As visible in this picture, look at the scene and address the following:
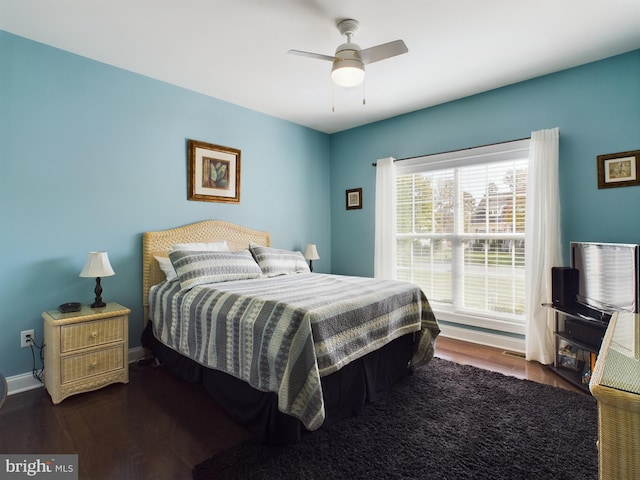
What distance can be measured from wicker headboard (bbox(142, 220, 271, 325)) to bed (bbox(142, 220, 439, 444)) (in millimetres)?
12

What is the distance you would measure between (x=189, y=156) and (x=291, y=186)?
1420 millimetres

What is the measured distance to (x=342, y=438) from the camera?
74.0 inches

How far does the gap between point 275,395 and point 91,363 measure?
156 cm

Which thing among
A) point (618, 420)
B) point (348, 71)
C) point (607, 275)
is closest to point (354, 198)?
point (348, 71)

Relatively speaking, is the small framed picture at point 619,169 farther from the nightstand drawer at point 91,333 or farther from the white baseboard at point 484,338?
the nightstand drawer at point 91,333

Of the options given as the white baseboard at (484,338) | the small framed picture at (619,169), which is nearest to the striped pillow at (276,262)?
the white baseboard at (484,338)

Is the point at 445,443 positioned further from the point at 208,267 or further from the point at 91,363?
the point at 91,363

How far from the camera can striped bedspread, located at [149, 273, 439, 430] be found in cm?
175

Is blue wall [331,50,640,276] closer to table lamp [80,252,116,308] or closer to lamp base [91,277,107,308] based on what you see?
table lamp [80,252,116,308]

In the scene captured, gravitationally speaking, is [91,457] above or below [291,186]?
below

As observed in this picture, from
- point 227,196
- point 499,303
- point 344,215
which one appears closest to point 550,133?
point 499,303

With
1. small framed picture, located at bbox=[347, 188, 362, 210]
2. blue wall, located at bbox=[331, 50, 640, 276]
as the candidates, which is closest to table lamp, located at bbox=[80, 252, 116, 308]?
small framed picture, located at bbox=[347, 188, 362, 210]

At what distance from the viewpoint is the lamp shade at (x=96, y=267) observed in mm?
2539

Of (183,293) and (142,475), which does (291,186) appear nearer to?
(183,293)
